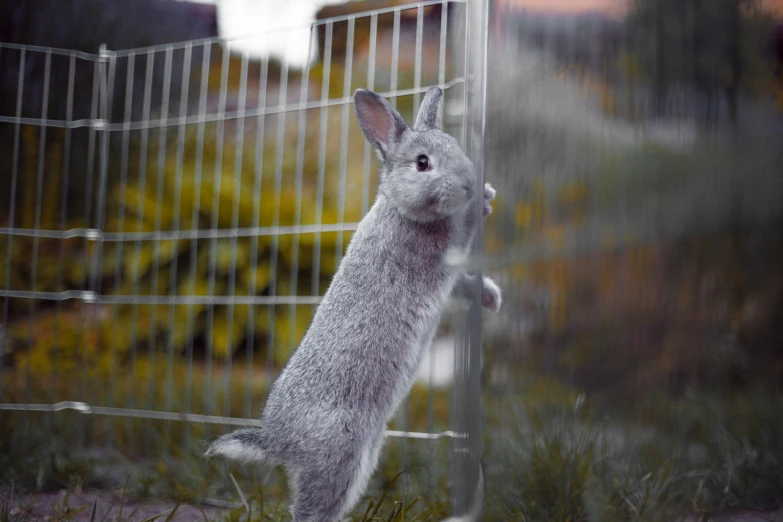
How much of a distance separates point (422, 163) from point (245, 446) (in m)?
0.91

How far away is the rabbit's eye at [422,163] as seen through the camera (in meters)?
1.73

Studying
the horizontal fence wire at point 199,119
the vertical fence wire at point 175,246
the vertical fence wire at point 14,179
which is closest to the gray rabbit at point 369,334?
the horizontal fence wire at point 199,119

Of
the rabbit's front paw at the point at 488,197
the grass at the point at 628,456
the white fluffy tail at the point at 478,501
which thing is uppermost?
the rabbit's front paw at the point at 488,197

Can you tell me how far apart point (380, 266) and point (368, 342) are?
216 mm

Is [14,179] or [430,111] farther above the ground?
[430,111]

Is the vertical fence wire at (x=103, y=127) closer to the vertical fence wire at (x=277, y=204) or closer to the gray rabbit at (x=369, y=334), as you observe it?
the vertical fence wire at (x=277, y=204)

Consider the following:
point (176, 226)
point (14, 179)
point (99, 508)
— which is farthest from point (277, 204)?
point (99, 508)

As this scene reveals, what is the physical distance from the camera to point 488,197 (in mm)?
774

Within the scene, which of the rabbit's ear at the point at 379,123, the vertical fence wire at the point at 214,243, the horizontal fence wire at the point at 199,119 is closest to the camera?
the rabbit's ear at the point at 379,123

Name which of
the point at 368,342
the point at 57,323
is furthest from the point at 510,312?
the point at 57,323

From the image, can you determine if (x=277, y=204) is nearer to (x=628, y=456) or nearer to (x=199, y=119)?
(x=199, y=119)

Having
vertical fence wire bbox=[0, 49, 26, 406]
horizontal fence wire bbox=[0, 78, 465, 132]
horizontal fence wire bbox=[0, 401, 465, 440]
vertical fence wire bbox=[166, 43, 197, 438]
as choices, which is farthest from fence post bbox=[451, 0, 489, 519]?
vertical fence wire bbox=[0, 49, 26, 406]

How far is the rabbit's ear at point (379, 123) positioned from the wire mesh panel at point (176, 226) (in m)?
0.35

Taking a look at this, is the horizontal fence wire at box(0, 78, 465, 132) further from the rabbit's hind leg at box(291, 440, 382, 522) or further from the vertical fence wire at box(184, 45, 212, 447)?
the rabbit's hind leg at box(291, 440, 382, 522)
